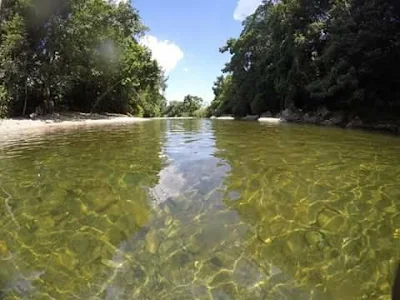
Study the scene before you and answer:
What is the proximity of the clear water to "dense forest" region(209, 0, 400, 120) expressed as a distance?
13.7 metres

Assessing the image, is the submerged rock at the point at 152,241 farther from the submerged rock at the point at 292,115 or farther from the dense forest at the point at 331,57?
the submerged rock at the point at 292,115

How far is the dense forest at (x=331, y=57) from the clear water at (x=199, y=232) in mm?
13746

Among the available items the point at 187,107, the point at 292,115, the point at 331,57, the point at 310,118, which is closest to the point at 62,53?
the point at 292,115

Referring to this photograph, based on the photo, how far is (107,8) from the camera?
26.8 meters

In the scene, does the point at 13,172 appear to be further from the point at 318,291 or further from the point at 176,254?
the point at 318,291

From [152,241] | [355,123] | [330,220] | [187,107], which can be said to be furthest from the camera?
[187,107]

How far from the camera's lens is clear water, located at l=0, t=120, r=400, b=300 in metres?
3.00

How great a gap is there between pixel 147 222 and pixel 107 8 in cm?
2634

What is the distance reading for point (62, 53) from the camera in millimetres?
23516

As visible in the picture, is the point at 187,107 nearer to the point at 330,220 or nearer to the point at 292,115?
the point at 292,115

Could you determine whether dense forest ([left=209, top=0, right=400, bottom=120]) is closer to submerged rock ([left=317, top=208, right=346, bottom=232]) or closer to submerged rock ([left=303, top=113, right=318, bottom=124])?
submerged rock ([left=303, top=113, right=318, bottom=124])

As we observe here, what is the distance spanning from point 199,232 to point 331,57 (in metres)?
18.3

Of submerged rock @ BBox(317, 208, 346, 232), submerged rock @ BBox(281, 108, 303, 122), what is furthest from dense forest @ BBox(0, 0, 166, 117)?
submerged rock @ BBox(317, 208, 346, 232)

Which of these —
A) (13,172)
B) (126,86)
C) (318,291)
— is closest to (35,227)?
(13,172)
